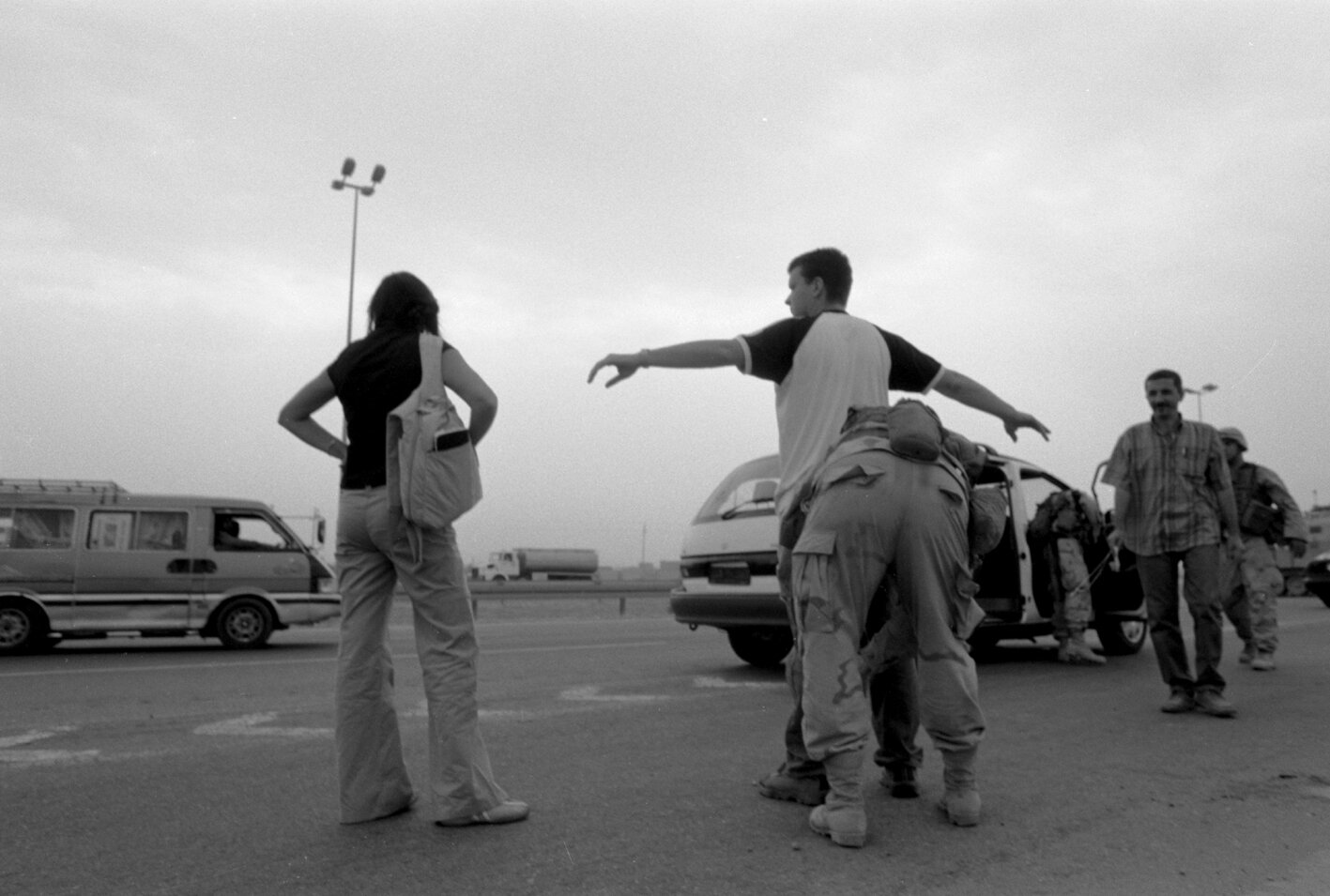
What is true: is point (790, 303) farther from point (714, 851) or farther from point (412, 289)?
point (714, 851)

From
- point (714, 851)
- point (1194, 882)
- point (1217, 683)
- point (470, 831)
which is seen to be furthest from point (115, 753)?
point (1217, 683)

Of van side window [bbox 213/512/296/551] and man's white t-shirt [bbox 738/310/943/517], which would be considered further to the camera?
van side window [bbox 213/512/296/551]

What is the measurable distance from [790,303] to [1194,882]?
2.19 metres

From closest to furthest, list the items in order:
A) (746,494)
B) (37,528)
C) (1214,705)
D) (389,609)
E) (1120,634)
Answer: (389,609) < (1214,705) < (746,494) < (1120,634) < (37,528)

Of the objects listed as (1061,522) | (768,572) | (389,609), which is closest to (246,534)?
(768,572)

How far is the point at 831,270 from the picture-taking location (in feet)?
13.4

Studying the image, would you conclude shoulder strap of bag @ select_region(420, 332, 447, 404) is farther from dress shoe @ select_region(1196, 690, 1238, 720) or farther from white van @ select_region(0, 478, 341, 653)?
white van @ select_region(0, 478, 341, 653)

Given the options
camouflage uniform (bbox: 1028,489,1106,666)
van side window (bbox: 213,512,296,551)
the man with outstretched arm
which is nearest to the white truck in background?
van side window (bbox: 213,512,296,551)

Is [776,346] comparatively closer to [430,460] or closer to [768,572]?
Answer: [430,460]

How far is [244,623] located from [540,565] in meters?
50.8

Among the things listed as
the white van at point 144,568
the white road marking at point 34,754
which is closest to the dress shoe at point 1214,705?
the white road marking at point 34,754

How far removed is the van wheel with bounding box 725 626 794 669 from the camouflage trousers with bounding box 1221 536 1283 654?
3.35 m

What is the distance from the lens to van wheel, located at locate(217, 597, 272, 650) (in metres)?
12.6

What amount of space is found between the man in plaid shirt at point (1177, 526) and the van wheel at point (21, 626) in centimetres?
1054
